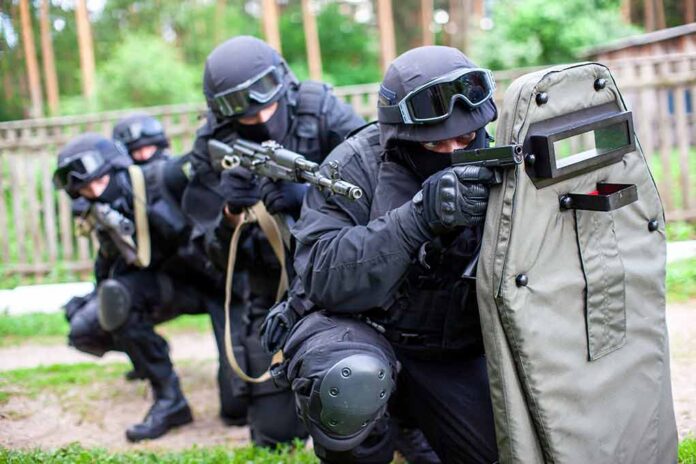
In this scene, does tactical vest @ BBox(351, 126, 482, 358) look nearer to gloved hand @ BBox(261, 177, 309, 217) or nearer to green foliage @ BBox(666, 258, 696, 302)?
gloved hand @ BBox(261, 177, 309, 217)

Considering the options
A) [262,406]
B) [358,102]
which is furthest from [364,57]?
[262,406]

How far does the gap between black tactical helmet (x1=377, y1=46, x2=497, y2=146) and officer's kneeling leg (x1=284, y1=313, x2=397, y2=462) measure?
2.16 ft

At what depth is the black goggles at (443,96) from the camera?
2.54 meters

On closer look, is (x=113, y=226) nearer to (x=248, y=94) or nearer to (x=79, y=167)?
(x=79, y=167)

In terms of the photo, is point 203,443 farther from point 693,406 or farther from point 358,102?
point 358,102

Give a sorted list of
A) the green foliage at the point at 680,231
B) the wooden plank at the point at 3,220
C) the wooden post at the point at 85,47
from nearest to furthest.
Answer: the green foliage at the point at 680,231 < the wooden plank at the point at 3,220 < the wooden post at the point at 85,47

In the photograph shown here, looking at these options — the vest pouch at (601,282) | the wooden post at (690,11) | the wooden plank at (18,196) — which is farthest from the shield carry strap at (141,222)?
the wooden post at (690,11)

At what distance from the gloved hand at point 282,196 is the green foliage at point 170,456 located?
1098mm

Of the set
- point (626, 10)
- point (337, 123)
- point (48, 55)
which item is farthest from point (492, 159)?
point (48, 55)

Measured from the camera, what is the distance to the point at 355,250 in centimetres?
249

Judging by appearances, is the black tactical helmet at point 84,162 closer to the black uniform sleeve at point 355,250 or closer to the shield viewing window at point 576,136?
the black uniform sleeve at point 355,250

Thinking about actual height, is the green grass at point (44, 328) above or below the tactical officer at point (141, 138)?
below

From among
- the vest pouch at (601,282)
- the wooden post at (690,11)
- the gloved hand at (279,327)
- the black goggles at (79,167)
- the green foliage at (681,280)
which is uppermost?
the wooden post at (690,11)

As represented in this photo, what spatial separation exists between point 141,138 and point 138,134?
0.11 ft
